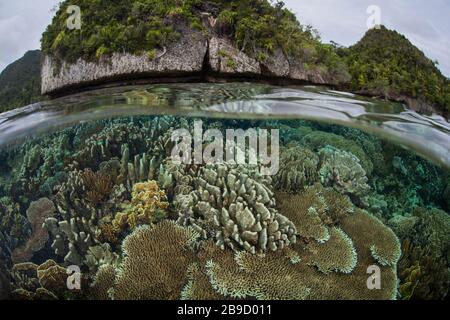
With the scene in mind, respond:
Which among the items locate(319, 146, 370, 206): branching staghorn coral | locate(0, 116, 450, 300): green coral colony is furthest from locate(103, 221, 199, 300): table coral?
locate(319, 146, 370, 206): branching staghorn coral

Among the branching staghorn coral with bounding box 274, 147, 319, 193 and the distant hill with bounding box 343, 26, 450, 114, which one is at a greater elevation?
the distant hill with bounding box 343, 26, 450, 114

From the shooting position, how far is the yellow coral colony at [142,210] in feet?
21.1

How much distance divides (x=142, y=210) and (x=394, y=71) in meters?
12.6

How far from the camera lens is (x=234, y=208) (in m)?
5.96

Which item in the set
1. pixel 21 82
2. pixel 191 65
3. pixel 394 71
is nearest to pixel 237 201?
pixel 191 65

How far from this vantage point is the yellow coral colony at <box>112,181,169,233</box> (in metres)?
6.42

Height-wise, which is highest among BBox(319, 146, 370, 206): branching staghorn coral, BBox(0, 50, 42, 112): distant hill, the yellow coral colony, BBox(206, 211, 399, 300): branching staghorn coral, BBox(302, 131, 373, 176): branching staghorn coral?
BBox(0, 50, 42, 112): distant hill

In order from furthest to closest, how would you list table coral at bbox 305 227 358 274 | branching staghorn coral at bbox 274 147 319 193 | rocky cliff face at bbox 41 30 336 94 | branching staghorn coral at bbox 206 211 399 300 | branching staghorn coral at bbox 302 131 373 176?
1. rocky cliff face at bbox 41 30 336 94
2. branching staghorn coral at bbox 302 131 373 176
3. branching staghorn coral at bbox 274 147 319 193
4. table coral at bbox 305 227 358 274
5. branching staghorn coral at bbox 206 211 399 300

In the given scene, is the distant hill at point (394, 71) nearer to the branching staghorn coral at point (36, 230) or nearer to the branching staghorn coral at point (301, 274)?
the branching staghorn coral at point (301, 274)

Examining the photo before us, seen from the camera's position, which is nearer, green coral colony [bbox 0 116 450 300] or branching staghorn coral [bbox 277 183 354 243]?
green coral colony [bbox 0 116 450 300]

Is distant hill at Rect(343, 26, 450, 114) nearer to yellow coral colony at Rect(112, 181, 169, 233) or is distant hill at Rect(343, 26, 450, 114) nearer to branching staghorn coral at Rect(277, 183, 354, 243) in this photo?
branching staghorn coral at Rect(277, 183, 354, 243)

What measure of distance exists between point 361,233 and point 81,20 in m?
11.3

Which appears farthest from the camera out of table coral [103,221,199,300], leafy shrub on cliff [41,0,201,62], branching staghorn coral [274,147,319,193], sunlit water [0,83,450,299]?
leafy shrub on cliff [41,0,201,62]

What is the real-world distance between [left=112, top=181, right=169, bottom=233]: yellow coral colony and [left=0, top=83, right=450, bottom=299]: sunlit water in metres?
0.02
